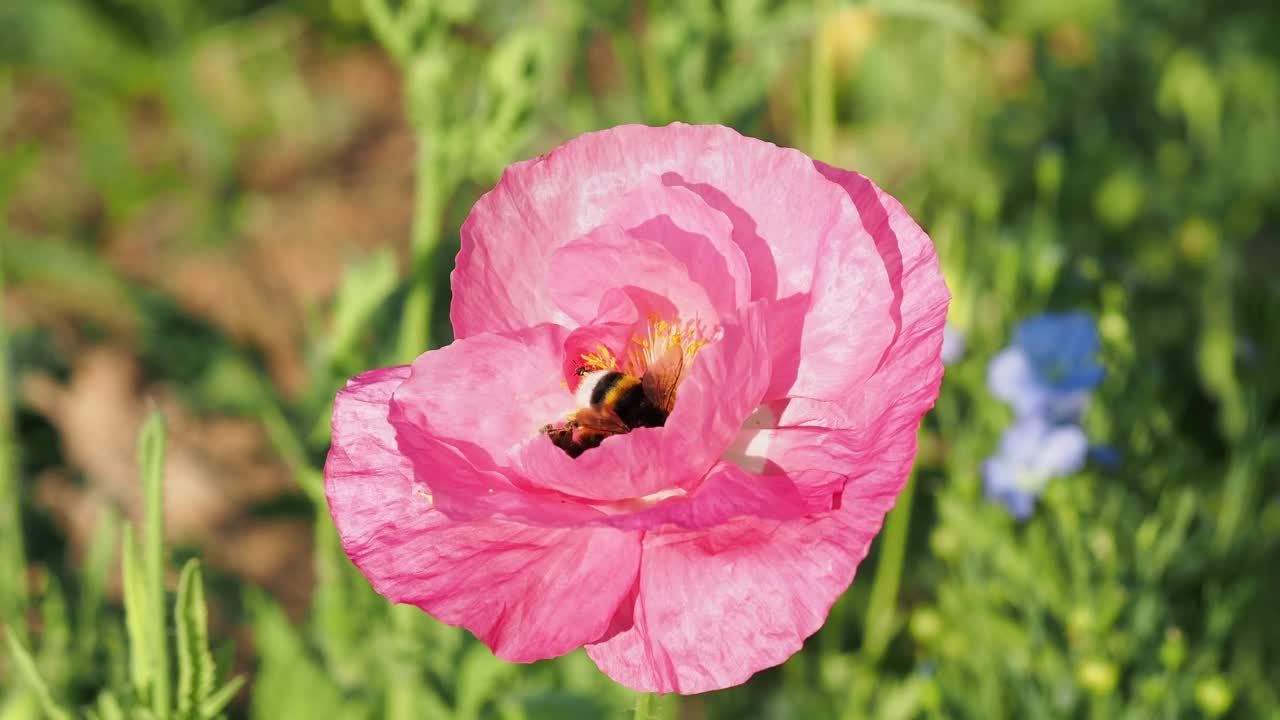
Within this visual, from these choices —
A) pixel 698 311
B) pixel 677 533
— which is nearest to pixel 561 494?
pixel 677 533

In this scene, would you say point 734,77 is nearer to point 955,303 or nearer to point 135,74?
point 955,303

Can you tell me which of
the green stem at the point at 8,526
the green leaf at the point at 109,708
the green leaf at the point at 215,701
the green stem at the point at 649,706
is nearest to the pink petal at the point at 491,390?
the green stem at the point at 649,706

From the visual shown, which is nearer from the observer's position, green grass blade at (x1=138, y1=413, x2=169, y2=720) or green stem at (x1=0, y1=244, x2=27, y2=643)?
green grass blade at (x1=138, y1=413, x2=169, y2=720)

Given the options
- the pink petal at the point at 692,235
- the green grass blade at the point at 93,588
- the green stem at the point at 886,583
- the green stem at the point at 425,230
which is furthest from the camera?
the green stem at the point at 886,583

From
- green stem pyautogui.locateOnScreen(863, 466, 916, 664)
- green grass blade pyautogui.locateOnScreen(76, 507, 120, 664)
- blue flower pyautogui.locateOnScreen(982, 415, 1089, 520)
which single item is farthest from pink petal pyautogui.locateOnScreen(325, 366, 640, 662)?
green stem pyautogui.locateOnScreen(863, 466, 916, 664)

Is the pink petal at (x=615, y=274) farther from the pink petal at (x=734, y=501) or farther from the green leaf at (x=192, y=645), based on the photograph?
the green leaf at (x=192, y=645)

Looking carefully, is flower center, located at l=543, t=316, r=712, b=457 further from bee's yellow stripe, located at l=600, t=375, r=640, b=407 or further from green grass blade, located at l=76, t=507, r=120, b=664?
green grass blade, located at l=76, t=507, r=120, b=664
